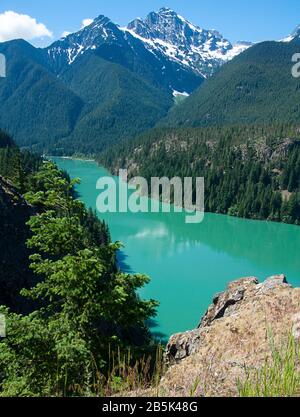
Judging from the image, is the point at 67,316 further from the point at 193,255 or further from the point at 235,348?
the point at 193,255

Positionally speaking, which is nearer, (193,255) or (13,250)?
(13,250)

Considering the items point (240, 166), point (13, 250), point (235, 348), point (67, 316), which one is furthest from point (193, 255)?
point (235, 348)

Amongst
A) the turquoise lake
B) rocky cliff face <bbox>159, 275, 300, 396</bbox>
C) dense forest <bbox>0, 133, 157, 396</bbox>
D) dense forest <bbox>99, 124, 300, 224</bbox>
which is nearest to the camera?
rocky cliff face <bbox>159, 275, 300, 396</bbox>

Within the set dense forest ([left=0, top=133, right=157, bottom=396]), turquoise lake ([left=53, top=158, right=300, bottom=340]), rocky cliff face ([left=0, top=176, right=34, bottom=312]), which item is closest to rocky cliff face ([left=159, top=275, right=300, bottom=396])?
dense forest ([left=0, top=133, right=157, bottom=396])

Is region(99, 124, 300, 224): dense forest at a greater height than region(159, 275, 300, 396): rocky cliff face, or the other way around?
region(99, 124, 300, 224): dense forest

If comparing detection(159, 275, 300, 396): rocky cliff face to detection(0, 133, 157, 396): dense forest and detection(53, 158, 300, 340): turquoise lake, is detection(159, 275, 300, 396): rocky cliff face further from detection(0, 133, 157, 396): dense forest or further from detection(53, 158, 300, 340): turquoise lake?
detection(53, 158, 300, 340): turquoise lake

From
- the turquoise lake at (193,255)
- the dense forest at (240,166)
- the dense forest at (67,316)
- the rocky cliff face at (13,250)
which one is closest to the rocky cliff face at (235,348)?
the dense forest at (67,316)

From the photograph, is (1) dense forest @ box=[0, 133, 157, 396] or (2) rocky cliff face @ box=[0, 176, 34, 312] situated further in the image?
(2) rocky cliff face @ box=[0, 176, 34, 312]
